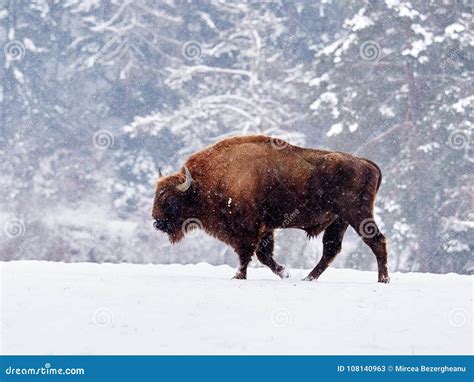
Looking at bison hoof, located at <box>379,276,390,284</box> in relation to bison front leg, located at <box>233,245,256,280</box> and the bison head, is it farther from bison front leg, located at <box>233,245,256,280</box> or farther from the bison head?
the bison head

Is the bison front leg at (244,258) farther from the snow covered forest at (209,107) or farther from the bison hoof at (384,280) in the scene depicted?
the snow covered forest at (209,107)

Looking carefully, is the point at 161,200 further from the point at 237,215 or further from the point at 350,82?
the point at 350,82

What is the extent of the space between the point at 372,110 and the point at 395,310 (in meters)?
18.0

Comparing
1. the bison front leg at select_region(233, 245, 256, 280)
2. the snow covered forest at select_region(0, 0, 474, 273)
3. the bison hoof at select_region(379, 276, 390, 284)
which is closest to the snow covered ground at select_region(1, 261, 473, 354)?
the bison front leg at select_region(233, 245, 256, 280)

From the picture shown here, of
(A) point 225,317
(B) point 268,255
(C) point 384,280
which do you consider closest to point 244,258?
(B) point 268,255

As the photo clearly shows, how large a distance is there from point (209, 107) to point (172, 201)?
62.2ft

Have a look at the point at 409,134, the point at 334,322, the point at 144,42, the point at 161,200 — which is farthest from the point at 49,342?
the point at 144,42

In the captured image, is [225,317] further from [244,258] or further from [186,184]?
[186,184]

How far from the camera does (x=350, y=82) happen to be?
26.7m

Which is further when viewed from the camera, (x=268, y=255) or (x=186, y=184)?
(x=268, y=255)

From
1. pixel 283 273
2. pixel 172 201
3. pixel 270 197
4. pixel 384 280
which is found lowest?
pixel 283 273

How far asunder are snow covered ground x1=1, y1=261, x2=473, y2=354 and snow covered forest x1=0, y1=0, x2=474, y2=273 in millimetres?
15722

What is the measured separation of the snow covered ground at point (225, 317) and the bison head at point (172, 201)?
1121 mm

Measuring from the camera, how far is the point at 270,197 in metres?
11.5
